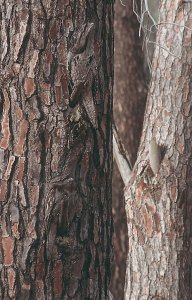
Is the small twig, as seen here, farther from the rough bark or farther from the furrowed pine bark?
the rough bark

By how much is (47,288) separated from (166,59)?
3.22m

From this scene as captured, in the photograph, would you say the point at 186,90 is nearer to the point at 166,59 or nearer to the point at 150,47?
the point at 166,59

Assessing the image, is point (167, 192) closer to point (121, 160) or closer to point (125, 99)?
point (121, 160)

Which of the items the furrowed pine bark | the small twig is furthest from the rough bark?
the furrowed pine bark

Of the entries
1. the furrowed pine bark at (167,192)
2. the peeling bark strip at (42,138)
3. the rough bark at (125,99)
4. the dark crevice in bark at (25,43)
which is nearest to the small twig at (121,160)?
the furrowed pine bark at (167,192)

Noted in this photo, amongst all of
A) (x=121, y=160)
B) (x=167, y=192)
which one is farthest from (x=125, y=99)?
(x=167, y=192)

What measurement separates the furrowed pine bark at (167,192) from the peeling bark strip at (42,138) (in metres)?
2.63

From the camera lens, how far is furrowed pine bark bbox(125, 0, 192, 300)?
16.8ft

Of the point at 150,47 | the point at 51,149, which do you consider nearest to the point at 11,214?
A: the point at 51,149

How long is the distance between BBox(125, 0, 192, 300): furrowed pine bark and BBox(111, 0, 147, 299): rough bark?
2.14m

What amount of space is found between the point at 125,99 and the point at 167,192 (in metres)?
2.78

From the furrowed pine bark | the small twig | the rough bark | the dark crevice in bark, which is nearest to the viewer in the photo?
the dark crevice in bark

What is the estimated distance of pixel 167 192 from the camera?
5105mm

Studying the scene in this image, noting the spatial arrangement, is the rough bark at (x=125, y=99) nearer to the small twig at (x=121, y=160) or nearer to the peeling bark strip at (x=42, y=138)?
the small twig at (x=121, y=160)
